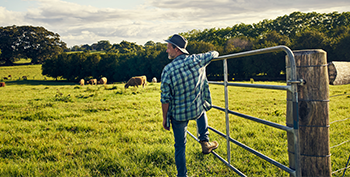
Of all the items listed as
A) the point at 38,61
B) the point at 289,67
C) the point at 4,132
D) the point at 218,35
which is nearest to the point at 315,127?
the point at 289,67

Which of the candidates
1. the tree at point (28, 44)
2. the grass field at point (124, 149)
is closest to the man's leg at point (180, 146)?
the grass field at point (124, 149)

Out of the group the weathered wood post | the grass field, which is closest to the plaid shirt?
the grass field

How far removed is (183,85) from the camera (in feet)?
9.43

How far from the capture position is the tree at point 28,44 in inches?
3179

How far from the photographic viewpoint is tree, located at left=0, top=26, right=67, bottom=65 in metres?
80.8

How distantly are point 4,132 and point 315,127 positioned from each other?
720 centimetres

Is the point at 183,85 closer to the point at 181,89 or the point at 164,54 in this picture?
the point at 181,89

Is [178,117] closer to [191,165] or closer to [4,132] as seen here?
[191,165]

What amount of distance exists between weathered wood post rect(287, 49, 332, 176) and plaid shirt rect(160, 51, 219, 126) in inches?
49.4

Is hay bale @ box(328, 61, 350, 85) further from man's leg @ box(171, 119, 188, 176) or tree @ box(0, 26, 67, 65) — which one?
tree @ box(0, 26, 67, 65)

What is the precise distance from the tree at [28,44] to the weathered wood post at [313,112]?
96934mm

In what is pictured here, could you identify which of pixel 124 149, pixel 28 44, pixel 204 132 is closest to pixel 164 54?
pixel 124 149

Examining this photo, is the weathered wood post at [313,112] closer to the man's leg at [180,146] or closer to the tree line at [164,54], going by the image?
the man's leg at [180,146]

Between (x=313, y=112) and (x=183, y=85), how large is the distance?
1.52 meters
